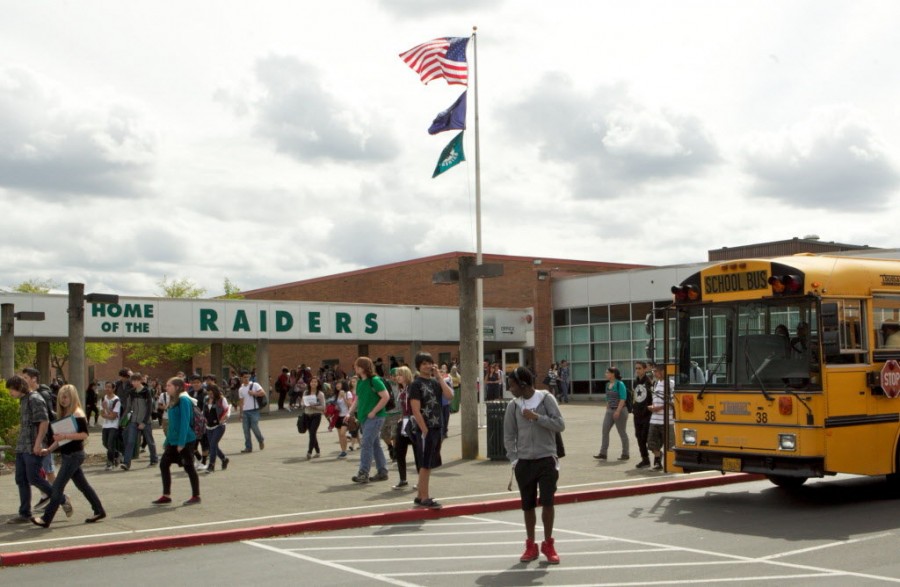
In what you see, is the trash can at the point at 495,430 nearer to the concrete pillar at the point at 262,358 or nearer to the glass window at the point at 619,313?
the concrete pillar at the point at 262,358

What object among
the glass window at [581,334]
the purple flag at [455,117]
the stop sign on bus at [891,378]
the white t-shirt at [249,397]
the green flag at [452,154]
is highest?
the purple flag at [455,117]

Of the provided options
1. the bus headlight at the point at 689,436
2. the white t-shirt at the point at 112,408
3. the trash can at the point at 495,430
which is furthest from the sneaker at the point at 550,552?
the white t-shirt at the point at 112,408

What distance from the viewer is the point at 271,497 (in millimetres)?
13641

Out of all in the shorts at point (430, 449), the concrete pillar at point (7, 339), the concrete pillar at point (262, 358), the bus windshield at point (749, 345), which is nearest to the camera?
the bus windshield at point (749, 345)

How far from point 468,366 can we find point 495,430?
1.30 m

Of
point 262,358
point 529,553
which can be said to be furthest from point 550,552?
point 262,358

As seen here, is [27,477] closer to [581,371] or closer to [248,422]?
[248,422]

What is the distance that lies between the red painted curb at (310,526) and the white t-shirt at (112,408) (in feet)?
27.4

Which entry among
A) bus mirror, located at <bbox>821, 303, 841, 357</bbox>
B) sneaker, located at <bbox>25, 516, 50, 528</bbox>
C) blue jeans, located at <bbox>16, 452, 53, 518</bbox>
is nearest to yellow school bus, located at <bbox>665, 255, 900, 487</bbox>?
bus mirror, located at <bbox>821, 303, 841, 357</bbox>

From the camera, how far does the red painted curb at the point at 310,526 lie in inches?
391

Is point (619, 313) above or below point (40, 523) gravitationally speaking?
above

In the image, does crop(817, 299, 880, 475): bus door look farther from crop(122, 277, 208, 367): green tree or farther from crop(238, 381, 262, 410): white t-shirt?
crop(122, 277, 208, 367): green tree

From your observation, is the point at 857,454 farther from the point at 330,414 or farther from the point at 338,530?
the point at 330,414

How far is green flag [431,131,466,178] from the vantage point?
25156 mm
